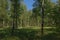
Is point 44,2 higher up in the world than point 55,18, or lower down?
higher up

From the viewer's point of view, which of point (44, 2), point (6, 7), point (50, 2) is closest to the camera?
point (44, 2)

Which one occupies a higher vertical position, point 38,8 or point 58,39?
point 38,8

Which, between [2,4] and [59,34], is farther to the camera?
[2,4]

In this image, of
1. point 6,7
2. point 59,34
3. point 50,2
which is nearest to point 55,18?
point 59,34

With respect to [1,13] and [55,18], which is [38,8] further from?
[1,13]

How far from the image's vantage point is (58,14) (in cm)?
2233

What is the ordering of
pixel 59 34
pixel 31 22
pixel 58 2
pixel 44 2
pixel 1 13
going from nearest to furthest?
pixel 58 2
pixel 59 34
pixel 44 2
pixel 1 13
pixel 31 22

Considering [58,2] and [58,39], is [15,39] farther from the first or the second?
[58,2]

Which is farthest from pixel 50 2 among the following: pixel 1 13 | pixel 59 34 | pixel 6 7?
pixel 6 7

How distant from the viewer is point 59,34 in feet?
87.6

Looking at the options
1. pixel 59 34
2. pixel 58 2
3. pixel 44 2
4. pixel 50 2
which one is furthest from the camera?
pixel 50 2

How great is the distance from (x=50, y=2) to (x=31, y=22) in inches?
1552

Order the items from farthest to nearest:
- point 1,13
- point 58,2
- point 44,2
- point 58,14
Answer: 1. point 1,13
2. point 44,2
3. point 58,2
4. point 58,14

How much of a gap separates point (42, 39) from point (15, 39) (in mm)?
3899
